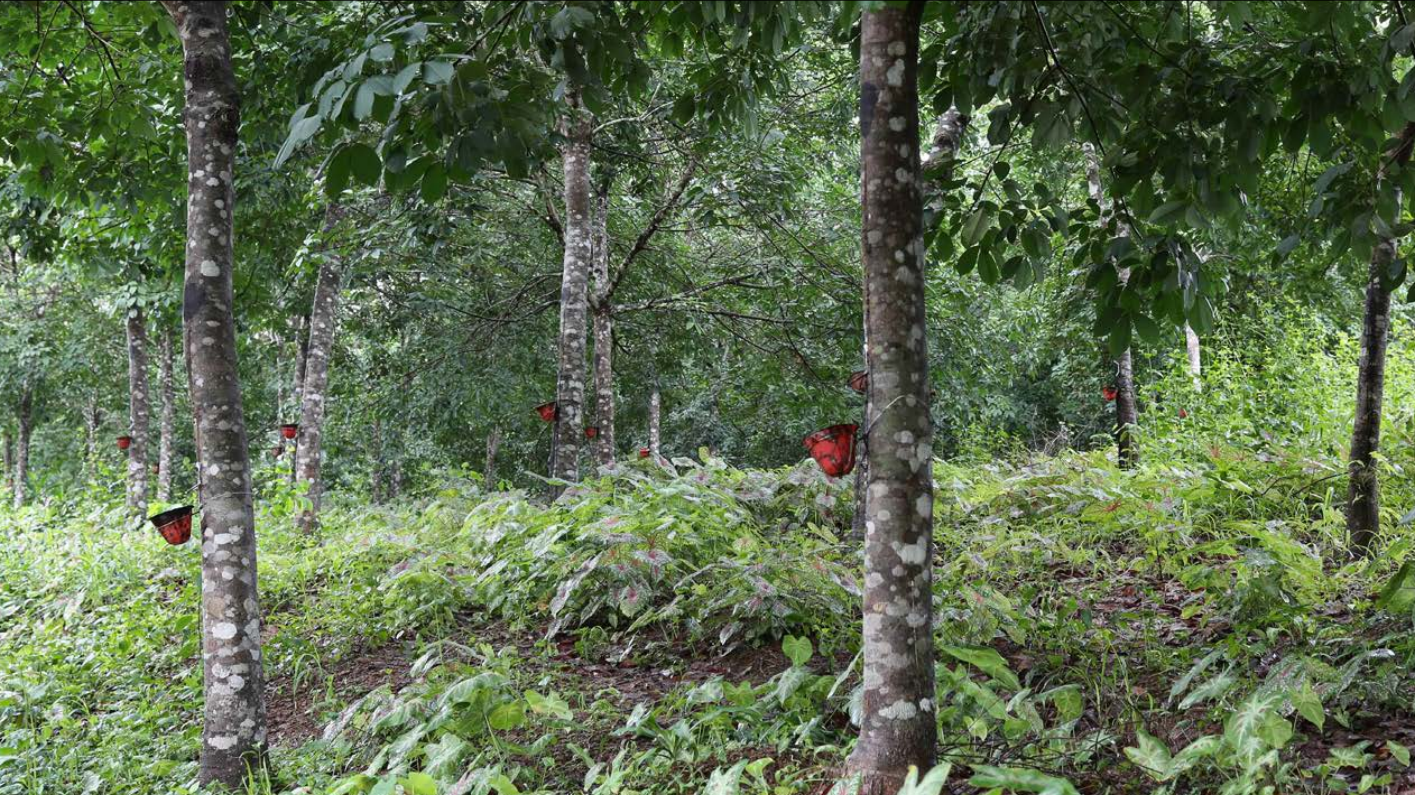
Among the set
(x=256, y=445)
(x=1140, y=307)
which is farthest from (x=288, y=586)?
(x=256, y=445)

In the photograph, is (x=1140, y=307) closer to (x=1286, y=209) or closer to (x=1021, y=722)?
(x=1021, y=722)

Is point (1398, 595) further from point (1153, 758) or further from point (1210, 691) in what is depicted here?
point (1153, 758)

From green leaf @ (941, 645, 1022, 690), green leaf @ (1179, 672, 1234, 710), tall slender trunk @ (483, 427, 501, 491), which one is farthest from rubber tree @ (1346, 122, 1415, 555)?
tall slender trunk @ (483, 427, 501, 491)

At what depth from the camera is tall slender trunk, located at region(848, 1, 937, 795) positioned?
2.87 metres

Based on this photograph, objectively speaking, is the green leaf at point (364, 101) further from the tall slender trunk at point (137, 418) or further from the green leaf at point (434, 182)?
the tall slender trunk at point (137, 418)

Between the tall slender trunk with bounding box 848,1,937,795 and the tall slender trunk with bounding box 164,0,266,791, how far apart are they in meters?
2.69

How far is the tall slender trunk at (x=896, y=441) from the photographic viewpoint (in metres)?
2.87

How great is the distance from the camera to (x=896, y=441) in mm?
2881

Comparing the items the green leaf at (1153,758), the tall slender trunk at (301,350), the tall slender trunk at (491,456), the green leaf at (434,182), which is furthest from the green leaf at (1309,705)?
the tall slender trunk at (491,456)

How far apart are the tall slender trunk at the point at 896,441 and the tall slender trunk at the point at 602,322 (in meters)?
6.84

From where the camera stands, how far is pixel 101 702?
17.8 feet

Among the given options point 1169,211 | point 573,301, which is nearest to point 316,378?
point 573,301

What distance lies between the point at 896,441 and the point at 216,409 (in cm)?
289

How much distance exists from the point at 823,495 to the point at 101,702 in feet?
16.1
